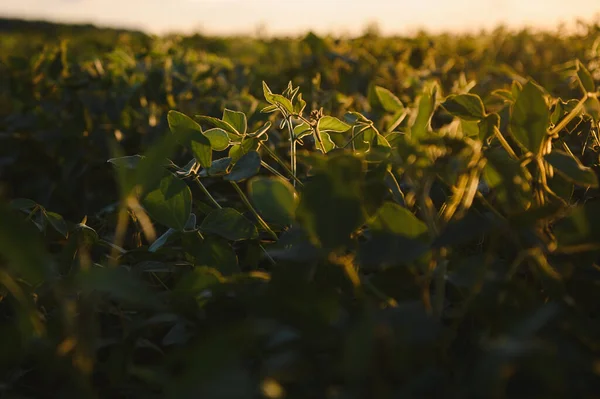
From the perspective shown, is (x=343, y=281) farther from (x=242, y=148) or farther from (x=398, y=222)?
(x=242, y=148)

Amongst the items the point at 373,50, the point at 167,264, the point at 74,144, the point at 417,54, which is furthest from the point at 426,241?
the point at 373,50

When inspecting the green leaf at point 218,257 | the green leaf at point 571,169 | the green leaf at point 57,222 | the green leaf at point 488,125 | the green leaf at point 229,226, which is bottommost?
the green leaf at point 57,222

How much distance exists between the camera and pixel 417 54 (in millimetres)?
3520

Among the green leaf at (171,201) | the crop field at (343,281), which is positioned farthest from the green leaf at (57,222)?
the green leaf at (171,201)

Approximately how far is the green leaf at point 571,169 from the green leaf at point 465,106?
0.52 feet

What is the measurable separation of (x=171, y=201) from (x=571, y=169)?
0.49 metres

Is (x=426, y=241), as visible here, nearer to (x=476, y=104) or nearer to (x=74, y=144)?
(x=476, y=104)

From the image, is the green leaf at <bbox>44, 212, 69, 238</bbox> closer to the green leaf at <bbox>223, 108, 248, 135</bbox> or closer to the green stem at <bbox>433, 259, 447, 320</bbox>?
the green leaf at <bbox>223, 108, 248, 135</bbox>

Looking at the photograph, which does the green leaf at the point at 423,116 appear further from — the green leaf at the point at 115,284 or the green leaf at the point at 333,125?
the green leaf at the point at 115,284

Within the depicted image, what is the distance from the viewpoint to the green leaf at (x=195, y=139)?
2.82 feet

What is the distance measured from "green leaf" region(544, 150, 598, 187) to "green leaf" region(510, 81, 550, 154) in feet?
0.12

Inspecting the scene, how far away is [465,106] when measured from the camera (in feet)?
2.89

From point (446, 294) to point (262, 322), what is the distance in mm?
343

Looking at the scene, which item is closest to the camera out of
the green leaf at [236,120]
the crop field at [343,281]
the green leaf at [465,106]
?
the crop field at [343,281]
